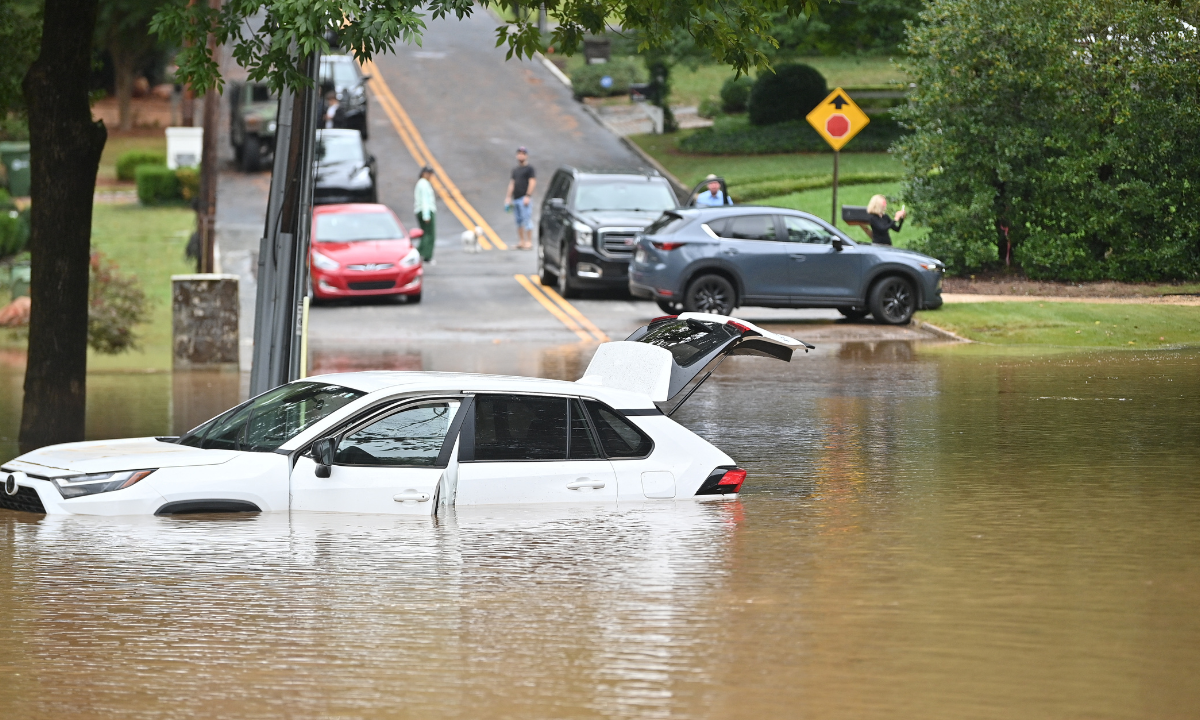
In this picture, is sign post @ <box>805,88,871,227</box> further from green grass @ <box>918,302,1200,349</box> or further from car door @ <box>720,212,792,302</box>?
car door @ <box>720,212,792,302</box>

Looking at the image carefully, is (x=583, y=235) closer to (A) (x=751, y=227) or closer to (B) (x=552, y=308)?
(B) (x=552, y=308)

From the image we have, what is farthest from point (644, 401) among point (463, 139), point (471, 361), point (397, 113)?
point (397, 113)

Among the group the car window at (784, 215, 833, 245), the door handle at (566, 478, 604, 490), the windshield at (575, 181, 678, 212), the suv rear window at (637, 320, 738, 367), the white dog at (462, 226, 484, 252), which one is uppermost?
the windshield at (575, 181, 678, 212)

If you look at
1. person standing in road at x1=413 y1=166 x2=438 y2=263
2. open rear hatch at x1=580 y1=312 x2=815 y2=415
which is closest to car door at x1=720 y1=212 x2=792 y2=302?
person standing in road at x1=413 y1=166 x2=438 y2=263

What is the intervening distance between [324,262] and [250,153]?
1832 centimetres

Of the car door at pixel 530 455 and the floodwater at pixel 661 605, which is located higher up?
the car door at pixel 530 455

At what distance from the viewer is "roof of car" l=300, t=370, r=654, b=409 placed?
32.9 feet

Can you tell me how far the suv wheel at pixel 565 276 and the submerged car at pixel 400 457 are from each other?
1599 centimetres

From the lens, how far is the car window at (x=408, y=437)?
390 inches

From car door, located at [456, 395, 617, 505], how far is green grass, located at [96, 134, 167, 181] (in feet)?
133

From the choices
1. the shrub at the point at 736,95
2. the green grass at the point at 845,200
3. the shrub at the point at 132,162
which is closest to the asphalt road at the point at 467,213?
the shrub at the point at 132,162

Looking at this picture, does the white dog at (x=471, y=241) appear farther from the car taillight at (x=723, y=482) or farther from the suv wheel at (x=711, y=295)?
the car taillight at (x=723, y=482)

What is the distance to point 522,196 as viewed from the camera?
32.2m

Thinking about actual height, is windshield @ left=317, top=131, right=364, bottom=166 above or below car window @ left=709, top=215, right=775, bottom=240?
above
